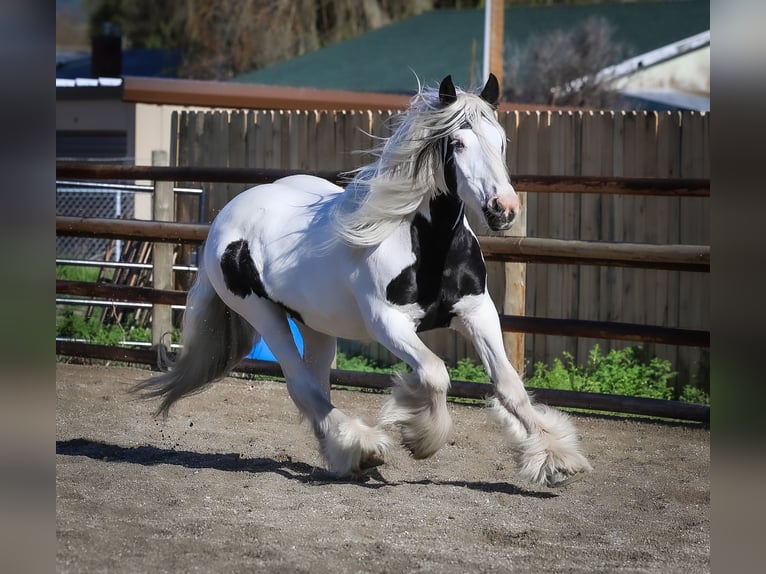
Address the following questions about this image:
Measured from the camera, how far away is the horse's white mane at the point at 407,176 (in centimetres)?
434

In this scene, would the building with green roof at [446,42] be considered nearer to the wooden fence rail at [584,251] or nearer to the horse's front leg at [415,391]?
the wooden fence rail at [584,251]

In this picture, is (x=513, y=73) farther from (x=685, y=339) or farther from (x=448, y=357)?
(x=685, y=339)

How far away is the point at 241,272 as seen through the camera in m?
5.09

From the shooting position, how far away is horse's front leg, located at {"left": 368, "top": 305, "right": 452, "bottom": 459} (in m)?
4.29

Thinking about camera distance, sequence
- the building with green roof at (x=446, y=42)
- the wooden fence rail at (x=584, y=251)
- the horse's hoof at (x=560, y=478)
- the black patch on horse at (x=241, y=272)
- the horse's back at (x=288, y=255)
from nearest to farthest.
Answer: the horse's hoof at (x=560, y=478)
the horse's back at (x=288, y=255)
the black patch on horse at (x=241, y=272)
the wooden fence rail at (x=584, y=251)
the building with green roof at (x=446, y=42)

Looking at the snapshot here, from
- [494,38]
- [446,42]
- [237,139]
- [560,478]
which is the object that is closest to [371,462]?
[560,478]

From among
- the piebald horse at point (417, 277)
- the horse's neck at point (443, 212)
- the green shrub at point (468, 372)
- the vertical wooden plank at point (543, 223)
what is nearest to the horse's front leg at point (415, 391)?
the piebald horse at point (417, 277)

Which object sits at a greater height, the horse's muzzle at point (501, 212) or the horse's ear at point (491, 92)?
the horse's ear at point (491, 92)

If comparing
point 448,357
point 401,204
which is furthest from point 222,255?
point 448,357

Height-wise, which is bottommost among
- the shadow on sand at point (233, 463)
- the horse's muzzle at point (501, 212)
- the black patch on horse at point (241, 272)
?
the shadow on sand at point (233, 463)

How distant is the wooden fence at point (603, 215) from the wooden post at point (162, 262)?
0.58 meters

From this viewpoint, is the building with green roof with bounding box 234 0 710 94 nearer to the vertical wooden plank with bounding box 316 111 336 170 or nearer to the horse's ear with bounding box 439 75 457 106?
the vertical wooden plank with bounding box 316 111 336 170

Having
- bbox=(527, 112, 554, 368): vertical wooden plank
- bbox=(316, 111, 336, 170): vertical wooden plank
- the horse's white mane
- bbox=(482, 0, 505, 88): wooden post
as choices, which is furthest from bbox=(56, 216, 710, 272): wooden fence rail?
bbox=(482, 0, 505, 88): wooden post

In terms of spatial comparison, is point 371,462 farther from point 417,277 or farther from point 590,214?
point 590,214
